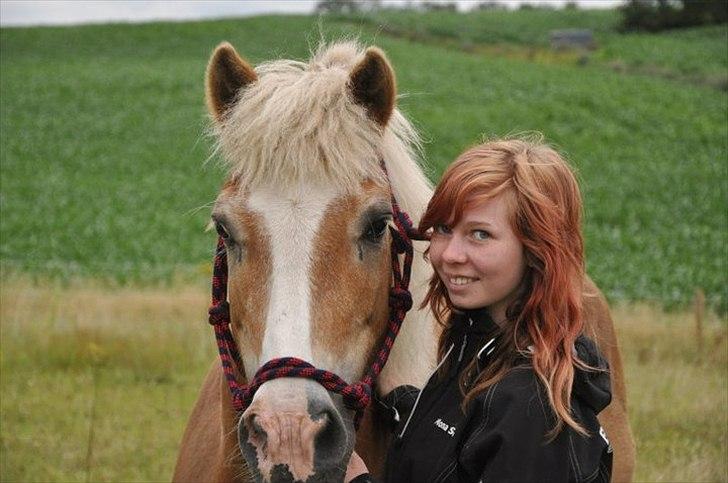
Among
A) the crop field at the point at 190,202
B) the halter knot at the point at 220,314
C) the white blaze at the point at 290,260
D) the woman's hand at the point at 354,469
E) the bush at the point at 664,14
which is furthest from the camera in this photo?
the bush at the point at 664,14

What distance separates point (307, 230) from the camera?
2.50m

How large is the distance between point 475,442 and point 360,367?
1.46 ft

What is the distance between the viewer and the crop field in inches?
273

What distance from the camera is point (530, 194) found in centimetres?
246

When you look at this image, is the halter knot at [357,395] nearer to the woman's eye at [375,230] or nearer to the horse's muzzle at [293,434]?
the horse's muzzle at [293,434]

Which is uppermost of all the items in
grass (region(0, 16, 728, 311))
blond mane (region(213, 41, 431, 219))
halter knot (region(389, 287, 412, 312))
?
blond mane (region(213, 41, 431, 219))

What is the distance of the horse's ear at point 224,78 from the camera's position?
2.84 metres

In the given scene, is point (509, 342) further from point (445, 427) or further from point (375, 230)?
point (375, 230)

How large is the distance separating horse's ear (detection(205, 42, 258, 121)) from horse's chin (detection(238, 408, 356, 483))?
109 centimetres

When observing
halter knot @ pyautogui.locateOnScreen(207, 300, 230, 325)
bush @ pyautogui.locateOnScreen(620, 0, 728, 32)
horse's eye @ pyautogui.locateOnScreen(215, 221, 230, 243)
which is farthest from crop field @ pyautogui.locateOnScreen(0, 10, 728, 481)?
bush @ pyautogui.locateOnScreen(620, 0, 728, 32)

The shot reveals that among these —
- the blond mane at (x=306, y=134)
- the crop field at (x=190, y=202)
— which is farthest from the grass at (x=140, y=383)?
the blond mane at (x=306, y=134)

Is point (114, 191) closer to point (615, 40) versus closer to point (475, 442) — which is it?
point (475, 442)

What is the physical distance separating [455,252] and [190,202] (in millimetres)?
19504

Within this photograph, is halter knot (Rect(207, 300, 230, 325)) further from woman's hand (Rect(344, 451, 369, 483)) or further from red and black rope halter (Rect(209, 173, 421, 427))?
woman's hand (Rect(344, 451, 369, 483))
